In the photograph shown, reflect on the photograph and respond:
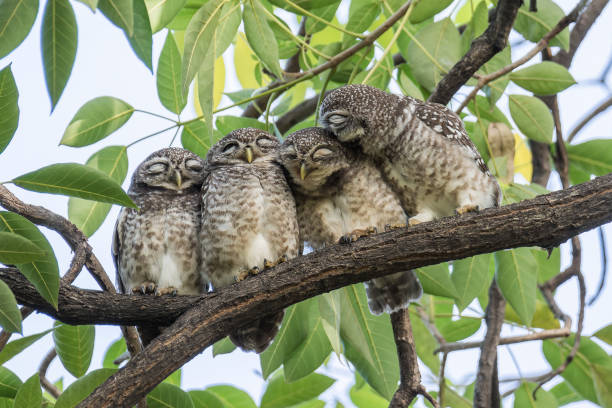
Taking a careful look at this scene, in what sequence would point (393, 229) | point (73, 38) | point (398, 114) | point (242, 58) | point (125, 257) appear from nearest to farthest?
point (73, 38)
point (393, 229)
point (398, 114)
point (125, 257)
point (242, 58)

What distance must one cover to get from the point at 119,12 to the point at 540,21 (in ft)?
7.51

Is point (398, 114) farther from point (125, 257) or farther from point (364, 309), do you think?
point (125, 257)

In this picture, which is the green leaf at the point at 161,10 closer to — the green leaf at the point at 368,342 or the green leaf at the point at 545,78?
the green leaf at the point at 368,342

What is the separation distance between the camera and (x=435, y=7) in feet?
10.5

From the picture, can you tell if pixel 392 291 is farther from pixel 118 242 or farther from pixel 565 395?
pixel 565 395

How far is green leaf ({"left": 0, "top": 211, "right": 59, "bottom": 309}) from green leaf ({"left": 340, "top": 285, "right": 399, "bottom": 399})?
142 centimetres

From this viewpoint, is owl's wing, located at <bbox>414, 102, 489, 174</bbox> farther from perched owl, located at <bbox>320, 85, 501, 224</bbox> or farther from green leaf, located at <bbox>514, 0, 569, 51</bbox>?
green leaf, located at <bbox>514, 0, 569, 51</bbox>

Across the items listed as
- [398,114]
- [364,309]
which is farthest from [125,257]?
[398,114]

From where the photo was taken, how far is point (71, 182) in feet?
6.57

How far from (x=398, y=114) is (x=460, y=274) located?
788 mm

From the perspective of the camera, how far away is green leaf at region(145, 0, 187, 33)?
103 inches

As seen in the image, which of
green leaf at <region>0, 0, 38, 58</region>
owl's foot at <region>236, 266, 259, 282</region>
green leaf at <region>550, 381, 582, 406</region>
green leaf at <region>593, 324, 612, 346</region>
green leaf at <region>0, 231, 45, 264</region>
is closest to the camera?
green leaf at <region>0, 231, 45, 264</region>

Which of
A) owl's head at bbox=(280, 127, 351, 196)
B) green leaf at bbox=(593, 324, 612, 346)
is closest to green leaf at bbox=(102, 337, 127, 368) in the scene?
owl's head at bbox=(280, 127, 351, 196)

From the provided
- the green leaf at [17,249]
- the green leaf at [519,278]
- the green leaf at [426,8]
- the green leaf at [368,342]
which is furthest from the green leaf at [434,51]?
the green leaf at [17,249]
